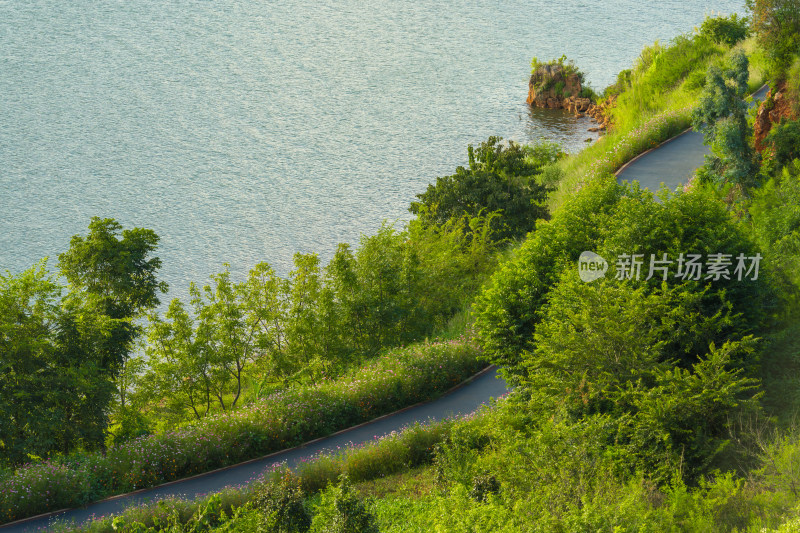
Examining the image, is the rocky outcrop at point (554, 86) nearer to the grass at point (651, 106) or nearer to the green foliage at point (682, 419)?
the grass at point (651, 106)

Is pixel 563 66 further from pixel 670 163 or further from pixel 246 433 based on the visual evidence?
pixel 246 433

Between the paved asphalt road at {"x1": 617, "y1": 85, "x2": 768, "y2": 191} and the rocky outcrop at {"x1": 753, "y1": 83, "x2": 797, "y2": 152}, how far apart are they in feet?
7.14

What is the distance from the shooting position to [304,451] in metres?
19.1

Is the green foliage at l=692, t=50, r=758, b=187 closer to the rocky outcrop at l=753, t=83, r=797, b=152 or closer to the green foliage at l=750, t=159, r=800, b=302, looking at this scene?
the green foliage at l=750, t=159, r=800, b=302

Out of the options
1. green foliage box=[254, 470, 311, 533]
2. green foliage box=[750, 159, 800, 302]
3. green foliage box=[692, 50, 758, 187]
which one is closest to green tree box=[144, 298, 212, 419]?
green foliage box=[254, 470, 311, 533]

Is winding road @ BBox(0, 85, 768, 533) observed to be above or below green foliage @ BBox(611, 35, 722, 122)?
below

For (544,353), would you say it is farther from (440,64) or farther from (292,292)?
(440,64)

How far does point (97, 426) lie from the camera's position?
20062 mm

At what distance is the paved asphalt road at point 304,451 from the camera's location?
1683cm

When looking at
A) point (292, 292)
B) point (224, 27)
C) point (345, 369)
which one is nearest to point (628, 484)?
point (345, 369)

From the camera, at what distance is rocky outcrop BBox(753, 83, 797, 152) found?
83.7ft

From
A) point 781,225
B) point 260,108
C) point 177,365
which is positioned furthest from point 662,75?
point 177,365

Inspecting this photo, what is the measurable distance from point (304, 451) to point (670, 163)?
1821 centimetres

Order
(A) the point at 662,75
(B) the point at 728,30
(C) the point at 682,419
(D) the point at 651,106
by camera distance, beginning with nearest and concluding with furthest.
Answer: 1. (C) the point at 682,419
2. (D) the point at 651,106
3. (B) the point at 728,30
4. (A) the point at 662,75
